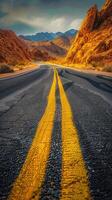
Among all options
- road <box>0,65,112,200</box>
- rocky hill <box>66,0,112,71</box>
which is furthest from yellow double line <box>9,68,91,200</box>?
rocky hill <box>66,0,112,71</box>

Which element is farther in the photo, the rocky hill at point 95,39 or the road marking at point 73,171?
the rocky hill at point 95,39

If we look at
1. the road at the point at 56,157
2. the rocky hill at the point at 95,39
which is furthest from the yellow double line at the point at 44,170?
the rocky hill at the point at 95,39

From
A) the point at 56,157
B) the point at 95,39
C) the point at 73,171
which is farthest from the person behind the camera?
the point at 95,39

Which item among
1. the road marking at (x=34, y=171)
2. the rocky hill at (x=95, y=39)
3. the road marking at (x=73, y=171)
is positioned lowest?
the road marking at (x=34, y=171)

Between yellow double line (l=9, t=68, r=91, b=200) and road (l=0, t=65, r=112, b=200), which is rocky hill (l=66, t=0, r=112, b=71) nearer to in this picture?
road (l=0, t=65, r=112, b=200)

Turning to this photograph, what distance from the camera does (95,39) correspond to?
155ft

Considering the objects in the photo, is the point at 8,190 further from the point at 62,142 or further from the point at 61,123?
the point at 61,123

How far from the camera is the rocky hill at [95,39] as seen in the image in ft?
134

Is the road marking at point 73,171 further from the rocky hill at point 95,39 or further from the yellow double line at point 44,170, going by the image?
the rocky hill at point 95,39

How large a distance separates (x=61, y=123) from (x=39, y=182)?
1423 mm

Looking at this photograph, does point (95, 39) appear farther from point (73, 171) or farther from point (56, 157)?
point (73, 171)

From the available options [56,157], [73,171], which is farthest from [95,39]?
[73,171]

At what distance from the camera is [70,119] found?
2959 millimetres

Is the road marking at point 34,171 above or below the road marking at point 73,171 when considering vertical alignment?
below
